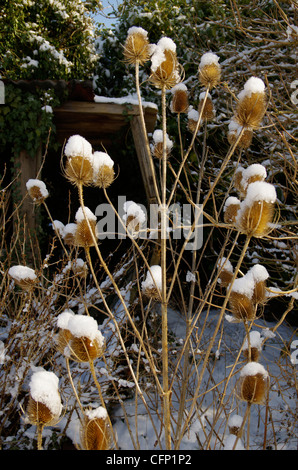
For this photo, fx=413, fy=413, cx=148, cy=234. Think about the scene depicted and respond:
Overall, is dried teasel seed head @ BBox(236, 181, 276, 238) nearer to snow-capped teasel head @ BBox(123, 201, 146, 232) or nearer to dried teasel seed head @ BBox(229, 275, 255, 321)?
dried teasel seed head @ BBox(229, 275, 255, 321)

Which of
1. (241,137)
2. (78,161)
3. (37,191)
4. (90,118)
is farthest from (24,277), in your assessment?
(90,118)

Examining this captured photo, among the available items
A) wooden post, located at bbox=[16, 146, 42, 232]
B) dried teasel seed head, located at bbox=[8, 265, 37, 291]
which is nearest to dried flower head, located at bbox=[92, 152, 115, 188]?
dried teasel seed head, located at bbox=[8, 265, 37, 291]

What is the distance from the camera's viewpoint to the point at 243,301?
122 cm

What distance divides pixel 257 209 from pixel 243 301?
11.7 inches

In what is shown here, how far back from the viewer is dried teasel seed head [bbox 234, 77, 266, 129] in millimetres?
1254

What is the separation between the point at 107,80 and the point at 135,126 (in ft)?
7.09

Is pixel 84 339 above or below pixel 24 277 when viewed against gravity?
below

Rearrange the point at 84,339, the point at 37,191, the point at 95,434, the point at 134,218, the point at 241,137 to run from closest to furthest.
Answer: the point at 95,434 < the point at 84,339 < the point at 134,218 < the point at 241,137 < the point at 37,191

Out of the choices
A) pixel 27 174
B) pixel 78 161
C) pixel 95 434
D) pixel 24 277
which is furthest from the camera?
pixel 27 174

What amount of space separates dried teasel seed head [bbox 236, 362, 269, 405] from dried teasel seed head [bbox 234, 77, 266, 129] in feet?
2.40

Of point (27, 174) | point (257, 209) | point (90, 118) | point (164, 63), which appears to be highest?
point (90, 118)

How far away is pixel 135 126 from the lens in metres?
4.59

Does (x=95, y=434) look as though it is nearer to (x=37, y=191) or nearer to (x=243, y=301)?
(x=243, y=301)
